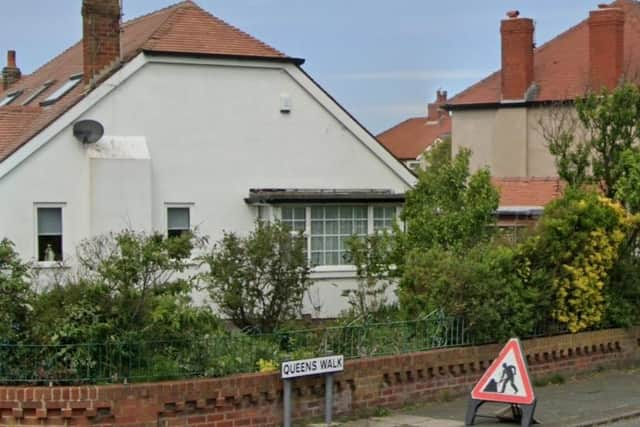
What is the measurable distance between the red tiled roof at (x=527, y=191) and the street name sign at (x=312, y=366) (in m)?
19.3

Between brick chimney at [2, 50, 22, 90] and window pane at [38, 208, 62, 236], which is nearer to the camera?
window pane at [38, 208, 62, 236]

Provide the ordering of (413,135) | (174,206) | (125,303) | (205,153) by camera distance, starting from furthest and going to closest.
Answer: (413,135) < (205,153) < (174,206) < (125,303)

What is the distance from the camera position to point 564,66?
38094mm

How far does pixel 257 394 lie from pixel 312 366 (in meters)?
0.80

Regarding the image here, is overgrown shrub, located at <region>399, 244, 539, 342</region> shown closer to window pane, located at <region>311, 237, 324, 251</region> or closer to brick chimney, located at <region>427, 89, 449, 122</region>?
window pane, located at <region>311, 237, 324, 251</region>

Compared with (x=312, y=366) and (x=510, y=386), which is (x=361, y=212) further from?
(x=510, y=386)

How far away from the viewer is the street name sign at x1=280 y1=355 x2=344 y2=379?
13547 mm

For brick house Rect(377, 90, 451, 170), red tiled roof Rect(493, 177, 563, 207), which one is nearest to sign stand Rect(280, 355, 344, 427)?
red tiled roof Rect(493, 177, 563, 207)

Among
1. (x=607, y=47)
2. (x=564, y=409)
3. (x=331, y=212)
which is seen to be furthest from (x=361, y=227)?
(x=607, y=47)

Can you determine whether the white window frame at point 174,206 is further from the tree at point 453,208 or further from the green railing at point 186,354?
the green railing at point 186,354

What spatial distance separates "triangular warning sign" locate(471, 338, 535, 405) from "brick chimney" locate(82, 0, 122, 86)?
12630 mm

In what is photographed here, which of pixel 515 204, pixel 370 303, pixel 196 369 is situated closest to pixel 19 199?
pixel 370 303

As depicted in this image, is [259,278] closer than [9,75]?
Yes

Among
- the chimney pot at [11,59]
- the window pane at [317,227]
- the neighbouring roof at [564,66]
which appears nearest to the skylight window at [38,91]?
the window pane at [317,227]
